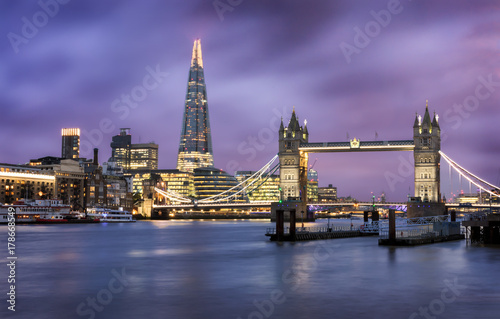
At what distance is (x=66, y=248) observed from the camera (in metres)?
65.8

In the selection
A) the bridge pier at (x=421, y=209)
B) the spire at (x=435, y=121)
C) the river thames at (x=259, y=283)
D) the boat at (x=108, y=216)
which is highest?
the spire at (x=435, y=121)

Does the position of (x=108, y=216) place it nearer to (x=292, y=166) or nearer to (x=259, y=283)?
(x=292, y=166)

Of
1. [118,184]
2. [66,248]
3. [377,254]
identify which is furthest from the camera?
[118,184]

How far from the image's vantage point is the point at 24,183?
553 feet

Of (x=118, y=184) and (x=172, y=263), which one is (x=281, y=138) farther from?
(x=172, y=263)

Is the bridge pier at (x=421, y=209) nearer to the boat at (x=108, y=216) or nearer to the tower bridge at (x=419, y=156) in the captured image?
the tower bridge at (x=419, y=156)

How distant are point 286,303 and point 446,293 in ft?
30.4

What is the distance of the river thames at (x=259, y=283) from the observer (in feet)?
98.6

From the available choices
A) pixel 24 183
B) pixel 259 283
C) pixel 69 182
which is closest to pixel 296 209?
pixel 69 182

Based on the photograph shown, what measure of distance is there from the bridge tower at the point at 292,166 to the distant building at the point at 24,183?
2425 inches

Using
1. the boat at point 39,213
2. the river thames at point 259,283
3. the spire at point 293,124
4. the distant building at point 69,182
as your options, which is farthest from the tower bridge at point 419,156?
the river thames at point 259,283

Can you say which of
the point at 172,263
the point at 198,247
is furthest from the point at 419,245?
A: the point at 172,263

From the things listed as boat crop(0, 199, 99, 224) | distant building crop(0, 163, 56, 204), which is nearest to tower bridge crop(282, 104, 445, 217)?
boat crop(0, 199, 99, 224)

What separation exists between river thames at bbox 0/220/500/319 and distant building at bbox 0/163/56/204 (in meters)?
108
